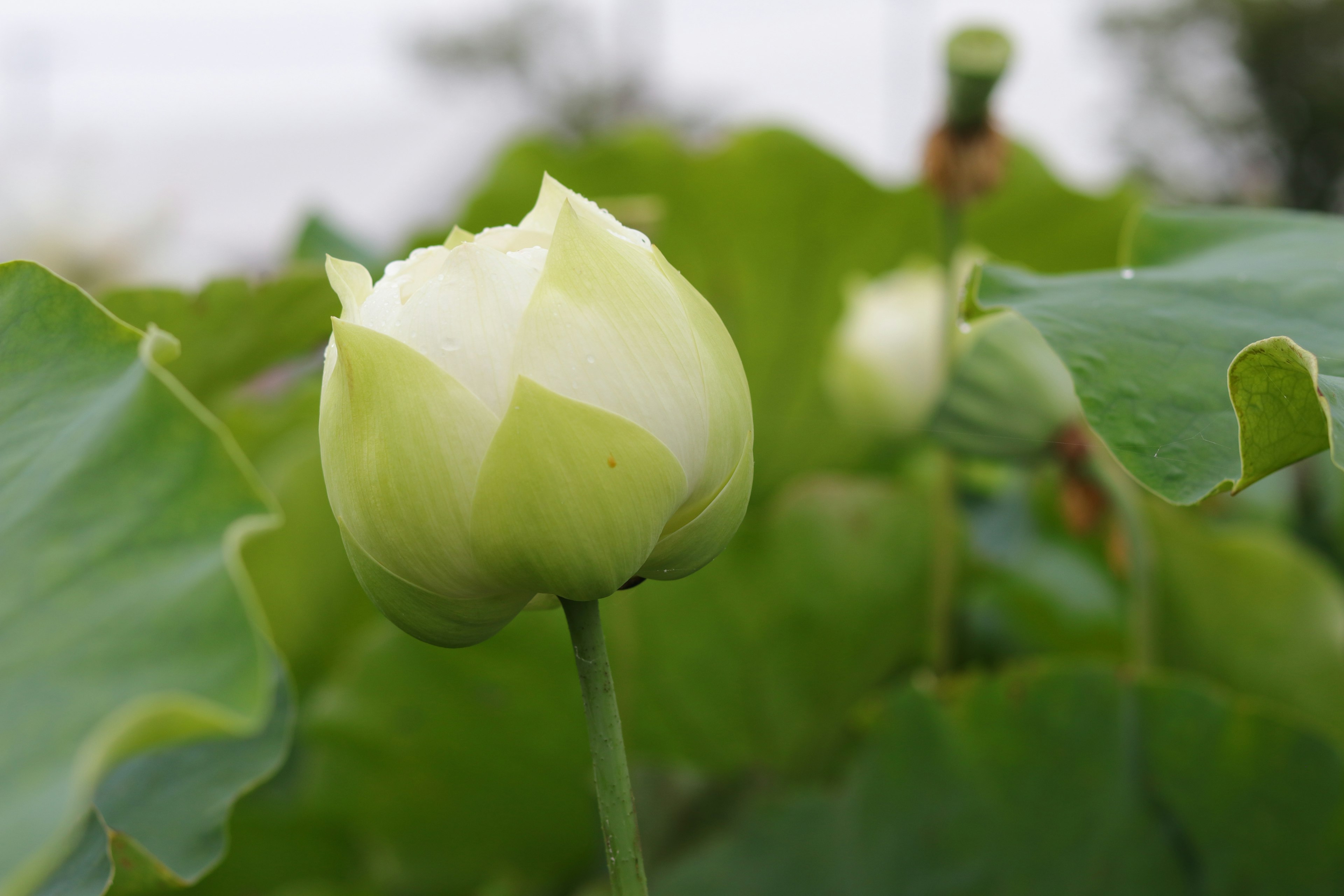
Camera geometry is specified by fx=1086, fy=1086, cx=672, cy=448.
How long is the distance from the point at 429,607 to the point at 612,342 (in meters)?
0.07

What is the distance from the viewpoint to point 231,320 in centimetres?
43

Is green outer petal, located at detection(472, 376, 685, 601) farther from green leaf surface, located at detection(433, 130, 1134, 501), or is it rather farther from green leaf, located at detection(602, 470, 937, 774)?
green leaf surface, located at detection(433, 130, 1134, 501)

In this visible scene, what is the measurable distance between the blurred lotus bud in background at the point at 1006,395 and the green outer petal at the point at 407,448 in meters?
0.35

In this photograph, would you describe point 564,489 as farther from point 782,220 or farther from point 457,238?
point 782,220

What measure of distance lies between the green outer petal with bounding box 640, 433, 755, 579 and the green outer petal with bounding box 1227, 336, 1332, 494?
0.11 meters

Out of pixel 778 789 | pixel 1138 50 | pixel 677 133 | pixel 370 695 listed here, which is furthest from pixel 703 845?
pixel 1138 50

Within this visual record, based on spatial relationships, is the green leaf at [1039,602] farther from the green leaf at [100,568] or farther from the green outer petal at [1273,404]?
the green leaf at [100,568]

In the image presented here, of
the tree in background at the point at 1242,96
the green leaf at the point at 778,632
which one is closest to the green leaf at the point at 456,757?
the green leaf at the point at 778,632

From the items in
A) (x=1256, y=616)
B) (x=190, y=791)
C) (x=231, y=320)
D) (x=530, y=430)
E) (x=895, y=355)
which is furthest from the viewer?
(x=895, y=355)

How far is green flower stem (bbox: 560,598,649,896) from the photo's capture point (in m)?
0.22

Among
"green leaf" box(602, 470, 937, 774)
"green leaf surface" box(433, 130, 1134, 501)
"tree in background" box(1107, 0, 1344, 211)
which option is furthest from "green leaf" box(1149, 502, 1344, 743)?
"tree in background" box(1107, 0, 1344, 211)

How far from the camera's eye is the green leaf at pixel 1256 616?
21.2 inches

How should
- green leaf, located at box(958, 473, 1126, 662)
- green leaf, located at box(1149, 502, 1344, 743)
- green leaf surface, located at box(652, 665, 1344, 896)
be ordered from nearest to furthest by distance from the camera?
1. green leaf surface, located at box(652, 665, 1344, 896)
2. green leaf, located at box(1149, 502, 1344, 743)
3. green leaf, located at box(958, 473, 1126, 662)

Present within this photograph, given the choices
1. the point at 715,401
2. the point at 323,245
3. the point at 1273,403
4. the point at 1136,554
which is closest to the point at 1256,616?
the point at 1136,554
